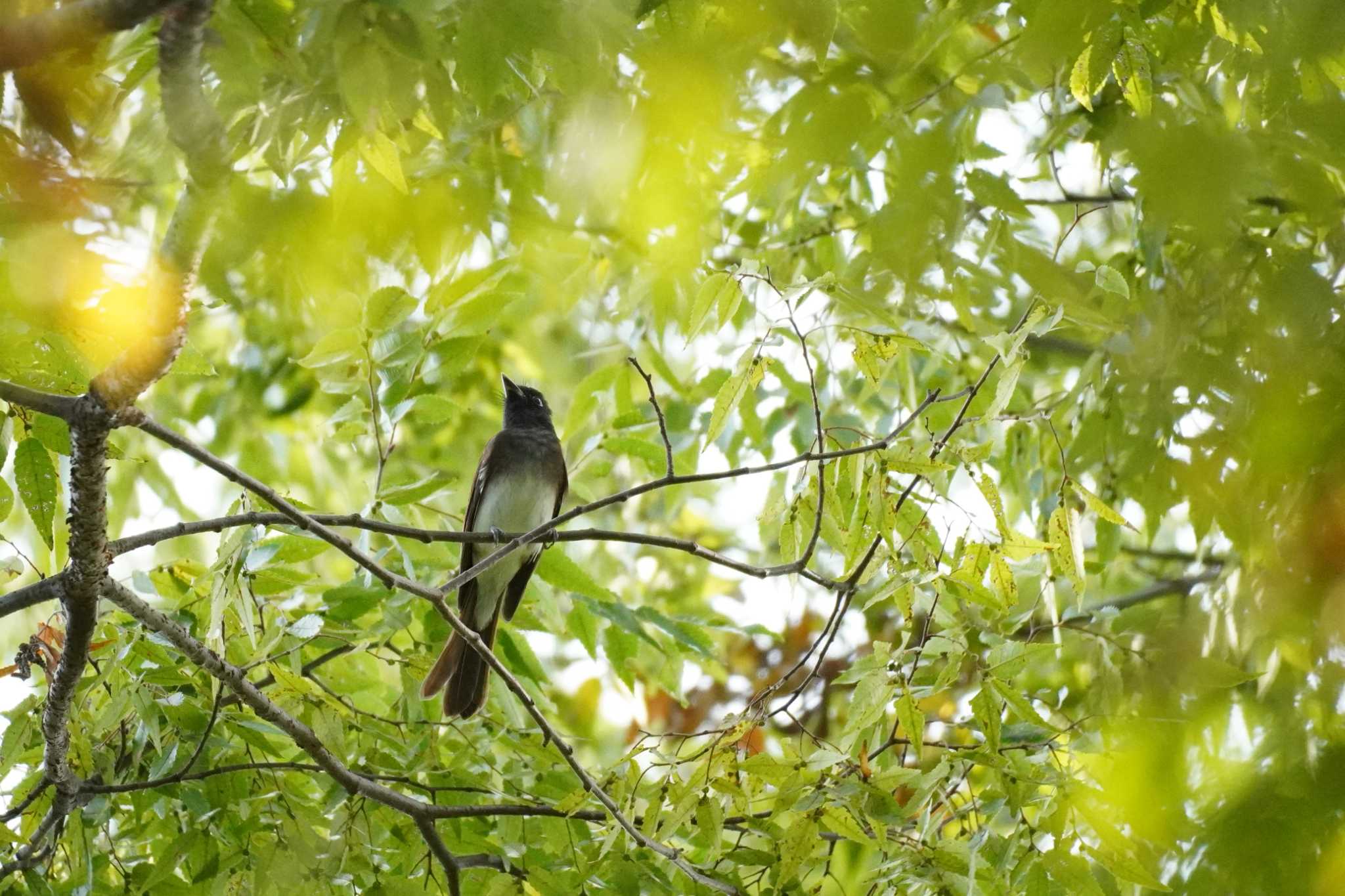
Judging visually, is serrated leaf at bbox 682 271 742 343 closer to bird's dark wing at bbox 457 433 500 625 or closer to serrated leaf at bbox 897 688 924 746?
serrated leaf at bbox 897 688 924 746

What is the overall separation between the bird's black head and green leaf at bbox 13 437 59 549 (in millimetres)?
3790

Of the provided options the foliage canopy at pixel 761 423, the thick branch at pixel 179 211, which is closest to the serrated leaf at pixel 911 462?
the foliage canopy at pixel 761 423

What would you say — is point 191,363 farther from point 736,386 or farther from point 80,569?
point 736,386

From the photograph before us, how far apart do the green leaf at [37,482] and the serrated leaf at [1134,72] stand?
229cm

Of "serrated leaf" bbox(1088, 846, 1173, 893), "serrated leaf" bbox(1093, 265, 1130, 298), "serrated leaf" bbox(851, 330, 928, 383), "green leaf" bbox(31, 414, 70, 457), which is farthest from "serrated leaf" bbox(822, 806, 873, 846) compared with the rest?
"green leaf" bbox(31, 414, 70, 457)

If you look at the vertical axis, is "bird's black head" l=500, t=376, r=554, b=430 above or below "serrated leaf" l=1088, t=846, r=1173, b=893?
above

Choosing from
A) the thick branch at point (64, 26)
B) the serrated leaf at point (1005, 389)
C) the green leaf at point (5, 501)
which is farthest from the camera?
the green leaf at point (5, 501)

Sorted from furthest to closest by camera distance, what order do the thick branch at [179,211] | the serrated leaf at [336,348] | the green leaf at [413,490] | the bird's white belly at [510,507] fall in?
the bird's white belly at [510,507] < the serrated leaf at [336,348] < the green leaf at [413,490] < the thick branch at [179,211]

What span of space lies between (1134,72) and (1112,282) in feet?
1.96

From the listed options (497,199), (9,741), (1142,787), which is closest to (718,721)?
(1142,787)

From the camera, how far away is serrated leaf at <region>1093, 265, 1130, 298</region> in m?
1.92

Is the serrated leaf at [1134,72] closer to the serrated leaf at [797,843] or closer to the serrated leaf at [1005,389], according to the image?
the serrated leaf at [1005,389]

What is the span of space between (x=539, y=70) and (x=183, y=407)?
4.98m

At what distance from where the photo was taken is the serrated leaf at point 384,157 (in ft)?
6.31
